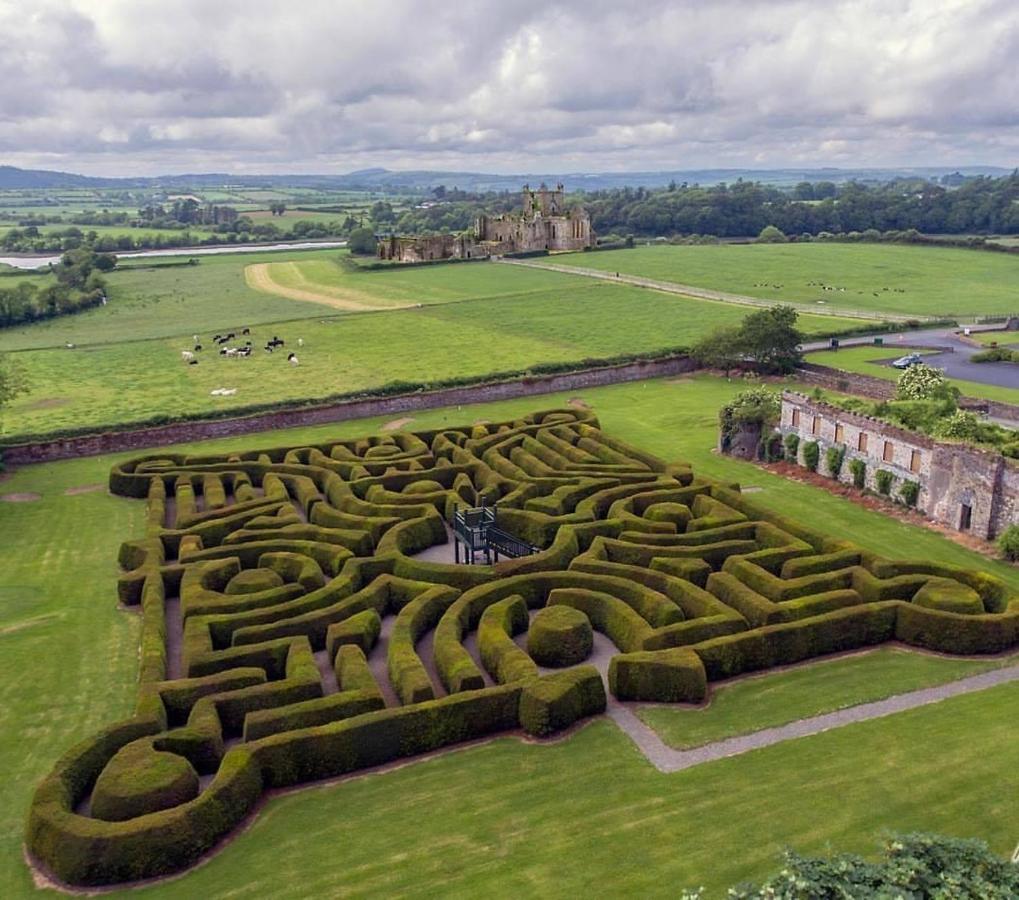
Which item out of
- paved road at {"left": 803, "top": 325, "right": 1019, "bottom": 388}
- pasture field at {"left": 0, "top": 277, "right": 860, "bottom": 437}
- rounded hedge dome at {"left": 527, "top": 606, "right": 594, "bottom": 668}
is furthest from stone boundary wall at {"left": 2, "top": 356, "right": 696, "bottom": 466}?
rounded hedge dome at {"left": 527, "top": 606, "right": 594, "bottom": 668}

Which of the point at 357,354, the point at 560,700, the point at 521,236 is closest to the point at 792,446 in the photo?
the point at 560,700

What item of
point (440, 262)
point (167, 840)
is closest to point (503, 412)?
point (167, 840)

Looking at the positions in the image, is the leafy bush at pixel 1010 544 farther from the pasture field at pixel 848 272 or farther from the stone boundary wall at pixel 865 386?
→ the pasture field at pixel 848 272

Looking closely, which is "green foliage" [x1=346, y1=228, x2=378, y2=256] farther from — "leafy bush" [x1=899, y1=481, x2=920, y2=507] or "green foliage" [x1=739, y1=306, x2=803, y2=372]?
"leafy bush" [x1=899, y1=481, x2=920, y2=507]

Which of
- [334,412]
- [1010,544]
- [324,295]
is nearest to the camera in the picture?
[1010,544]

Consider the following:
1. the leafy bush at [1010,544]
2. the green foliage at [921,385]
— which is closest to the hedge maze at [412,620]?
the leafy bush at [1010,544]

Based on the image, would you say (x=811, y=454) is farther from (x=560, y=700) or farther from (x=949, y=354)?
(x=949, y=354)
